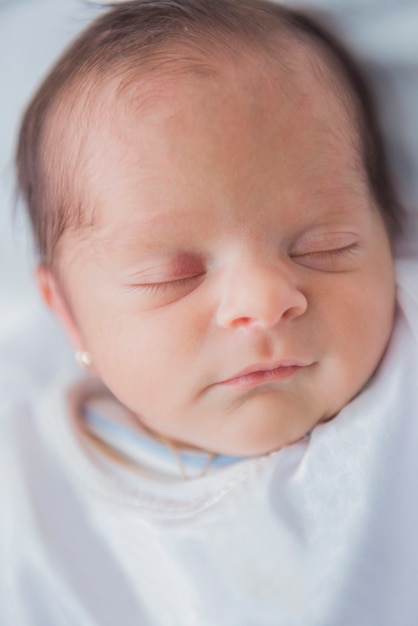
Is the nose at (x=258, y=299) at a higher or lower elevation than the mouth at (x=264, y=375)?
higher

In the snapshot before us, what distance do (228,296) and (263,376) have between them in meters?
0.14

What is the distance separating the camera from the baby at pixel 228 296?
1221 mm

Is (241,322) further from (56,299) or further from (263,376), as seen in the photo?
(56,299)

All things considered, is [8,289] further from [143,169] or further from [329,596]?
[329,596]

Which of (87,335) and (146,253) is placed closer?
(146,253)

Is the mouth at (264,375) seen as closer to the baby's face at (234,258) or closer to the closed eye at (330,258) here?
the baby's face at (234,258)

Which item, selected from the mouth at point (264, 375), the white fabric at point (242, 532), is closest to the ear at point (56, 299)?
the white fabric at point (242, 532)

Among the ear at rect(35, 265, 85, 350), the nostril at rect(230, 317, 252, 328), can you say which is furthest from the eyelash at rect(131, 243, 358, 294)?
the ear at rect(35, 265, 85, 350)

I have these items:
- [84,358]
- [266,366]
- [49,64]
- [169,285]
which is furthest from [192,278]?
[49,64]

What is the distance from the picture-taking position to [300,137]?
125cm

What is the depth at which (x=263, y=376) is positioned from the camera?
1266 millimetres

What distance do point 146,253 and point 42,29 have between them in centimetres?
67

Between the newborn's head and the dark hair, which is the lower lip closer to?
the newborn's head

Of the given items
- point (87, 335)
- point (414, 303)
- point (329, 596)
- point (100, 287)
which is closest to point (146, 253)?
point (100, 287)
